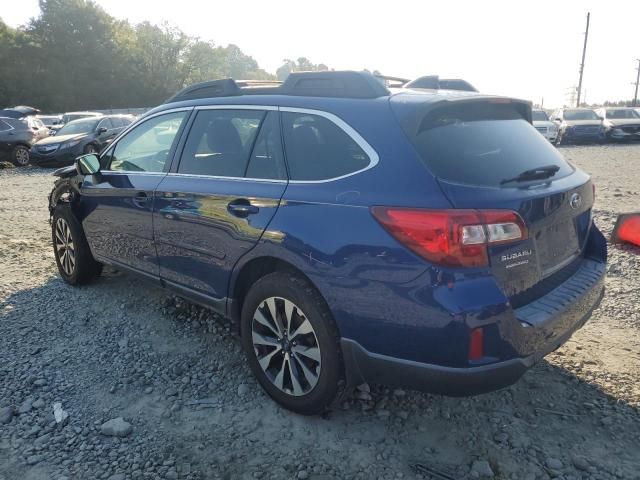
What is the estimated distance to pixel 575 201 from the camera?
2.84 m

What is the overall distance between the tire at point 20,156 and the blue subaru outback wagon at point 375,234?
50.9 ft

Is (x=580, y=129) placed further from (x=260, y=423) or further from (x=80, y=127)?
(x=260, y=423)

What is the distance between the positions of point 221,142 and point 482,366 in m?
2.13

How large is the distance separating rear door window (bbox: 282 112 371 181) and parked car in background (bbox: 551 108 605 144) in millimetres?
23161

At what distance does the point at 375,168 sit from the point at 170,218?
5.49 feet

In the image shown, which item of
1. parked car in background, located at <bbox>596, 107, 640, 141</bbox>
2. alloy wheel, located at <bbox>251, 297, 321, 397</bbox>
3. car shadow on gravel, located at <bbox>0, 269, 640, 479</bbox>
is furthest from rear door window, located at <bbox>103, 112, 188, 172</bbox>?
parked car in background, located at <bbox>596, 107, 640, 141</bbox>

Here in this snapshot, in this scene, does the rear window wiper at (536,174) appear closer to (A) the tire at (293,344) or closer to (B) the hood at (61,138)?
(A) the tire at (293,344)

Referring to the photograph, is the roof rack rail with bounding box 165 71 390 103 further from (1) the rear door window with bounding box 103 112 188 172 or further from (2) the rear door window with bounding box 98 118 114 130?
(2) the rear door window with bounding box 98 118 114 130

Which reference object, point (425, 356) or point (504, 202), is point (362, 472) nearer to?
point (425, 356)

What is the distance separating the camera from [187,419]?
299cm

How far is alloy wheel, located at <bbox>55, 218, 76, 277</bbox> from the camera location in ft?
16.1

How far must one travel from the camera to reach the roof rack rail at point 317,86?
2.88 m

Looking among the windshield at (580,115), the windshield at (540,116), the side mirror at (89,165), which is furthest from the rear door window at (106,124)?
the windshield at (580,115)

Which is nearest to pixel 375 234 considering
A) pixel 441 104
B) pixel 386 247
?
pixel 386 247
